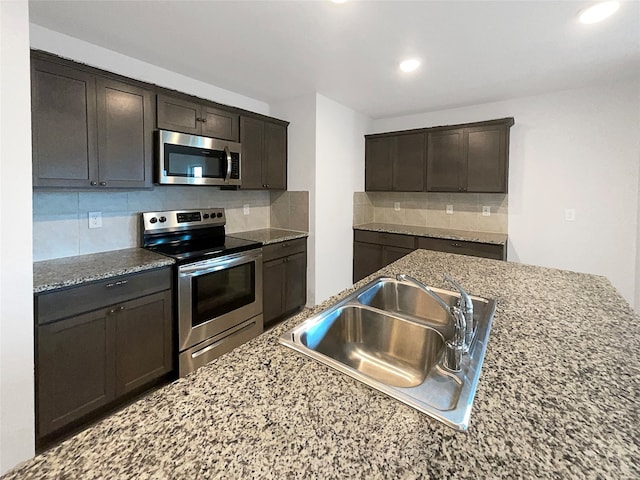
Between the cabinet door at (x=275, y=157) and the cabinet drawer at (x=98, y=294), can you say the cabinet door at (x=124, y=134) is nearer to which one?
the cabinet drawer at (x=98, y=294)

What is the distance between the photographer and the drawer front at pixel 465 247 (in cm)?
315

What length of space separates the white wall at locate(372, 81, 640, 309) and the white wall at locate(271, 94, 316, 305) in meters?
2.05

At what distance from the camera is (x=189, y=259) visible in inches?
87.1

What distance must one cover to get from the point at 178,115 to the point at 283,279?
1757mm

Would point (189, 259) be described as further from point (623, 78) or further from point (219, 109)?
point (623, 78)

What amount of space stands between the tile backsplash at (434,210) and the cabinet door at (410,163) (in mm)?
327

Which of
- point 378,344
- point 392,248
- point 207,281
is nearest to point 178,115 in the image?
point 207,281

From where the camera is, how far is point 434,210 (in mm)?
4059

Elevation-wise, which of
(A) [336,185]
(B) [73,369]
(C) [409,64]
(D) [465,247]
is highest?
(C) [409,64]

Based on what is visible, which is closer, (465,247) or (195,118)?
(195,118)

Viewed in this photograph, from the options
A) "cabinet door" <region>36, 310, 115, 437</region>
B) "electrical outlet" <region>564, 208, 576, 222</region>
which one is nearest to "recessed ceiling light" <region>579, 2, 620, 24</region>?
"electrical outlet" <region>564, 208, 576, 222</region>

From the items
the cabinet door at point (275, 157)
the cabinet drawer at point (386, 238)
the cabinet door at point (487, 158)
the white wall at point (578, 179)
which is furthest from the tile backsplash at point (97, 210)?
the white wall at point (578, 179)

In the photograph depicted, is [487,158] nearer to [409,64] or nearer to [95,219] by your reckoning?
[409,64]

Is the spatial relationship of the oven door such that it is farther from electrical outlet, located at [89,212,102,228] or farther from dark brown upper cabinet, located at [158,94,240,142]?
dark brown upper cabinet, located at [158,94,240,142]
